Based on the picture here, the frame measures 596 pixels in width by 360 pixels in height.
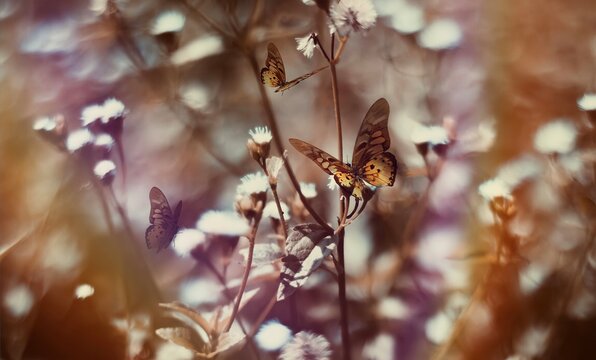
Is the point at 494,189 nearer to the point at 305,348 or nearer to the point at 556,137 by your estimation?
the point at 556,137

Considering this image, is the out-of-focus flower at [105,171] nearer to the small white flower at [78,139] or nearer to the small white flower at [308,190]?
the small white flower at [78,139]

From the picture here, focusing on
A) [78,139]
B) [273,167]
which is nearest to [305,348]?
[273,167]

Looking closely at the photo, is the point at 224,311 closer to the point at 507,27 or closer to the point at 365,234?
the point at 365,234

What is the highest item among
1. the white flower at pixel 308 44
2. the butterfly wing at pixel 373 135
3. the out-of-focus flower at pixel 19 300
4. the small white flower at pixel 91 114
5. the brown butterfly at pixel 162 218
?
the white flower at pixel 308 44

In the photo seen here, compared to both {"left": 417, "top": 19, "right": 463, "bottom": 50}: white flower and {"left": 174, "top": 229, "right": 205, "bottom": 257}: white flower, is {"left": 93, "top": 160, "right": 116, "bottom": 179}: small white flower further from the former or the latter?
{"left": 417, "top": 19, "right": 463, "bottom": 50}: white flower

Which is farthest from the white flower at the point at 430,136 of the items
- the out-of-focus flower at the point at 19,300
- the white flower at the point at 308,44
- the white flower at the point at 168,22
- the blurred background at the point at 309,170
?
the out-of-focus flower at the point at 19,300

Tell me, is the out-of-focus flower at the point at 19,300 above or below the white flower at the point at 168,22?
below
